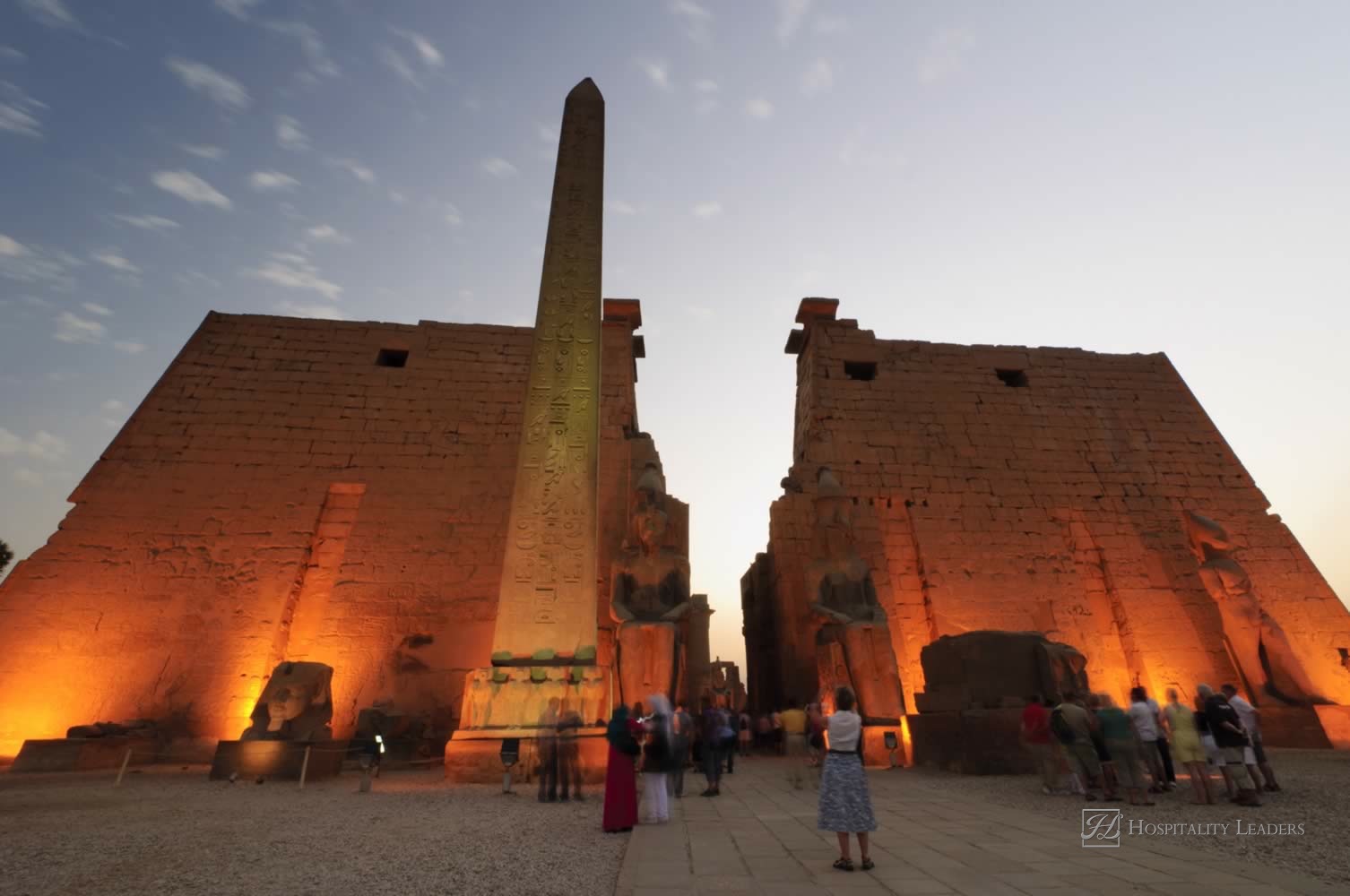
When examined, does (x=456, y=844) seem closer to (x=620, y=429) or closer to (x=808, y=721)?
(x=808, y=721)

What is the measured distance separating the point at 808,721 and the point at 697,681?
12.3 feet

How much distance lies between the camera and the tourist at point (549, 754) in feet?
14.0

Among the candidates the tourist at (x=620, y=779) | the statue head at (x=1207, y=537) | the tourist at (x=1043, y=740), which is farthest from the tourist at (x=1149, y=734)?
the statue head at (x=1207, y=537)

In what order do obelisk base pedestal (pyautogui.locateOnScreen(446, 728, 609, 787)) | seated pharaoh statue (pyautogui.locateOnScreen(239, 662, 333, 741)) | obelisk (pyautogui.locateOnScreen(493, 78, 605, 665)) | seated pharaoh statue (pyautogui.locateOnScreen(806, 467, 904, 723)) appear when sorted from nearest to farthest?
obelisk base pedestal (pyautogui.locateOnScreen(446, 728, 609, 787)) < obelisk (pyautogui.locateOnScreen(493, 78, 605, 665)) < seated pharaoh statue (pyautogui.locateOnScreen(239, 662, 333, 741)) < seated pharaoh statue (pyautogui.locateOnScreen(806, 467, 904, 723))

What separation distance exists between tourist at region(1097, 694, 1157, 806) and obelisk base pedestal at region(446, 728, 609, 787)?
3415 millimetres

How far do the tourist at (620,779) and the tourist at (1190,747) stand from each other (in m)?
3.38

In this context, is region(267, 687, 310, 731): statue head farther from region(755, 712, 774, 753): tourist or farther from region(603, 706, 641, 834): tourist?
region(755, 712, 774, 753): tourist

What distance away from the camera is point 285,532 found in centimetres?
862

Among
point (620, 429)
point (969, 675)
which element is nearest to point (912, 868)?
point (969, 675)

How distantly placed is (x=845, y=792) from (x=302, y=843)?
7.92ft

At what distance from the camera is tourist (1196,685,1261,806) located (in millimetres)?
3965

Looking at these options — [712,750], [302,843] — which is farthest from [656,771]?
[302,843]

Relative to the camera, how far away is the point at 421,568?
28.1 ft

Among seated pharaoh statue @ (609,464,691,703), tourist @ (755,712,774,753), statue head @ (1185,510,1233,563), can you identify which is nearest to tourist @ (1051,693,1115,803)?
seated pharaoh statue @ (609,464,691,703)
